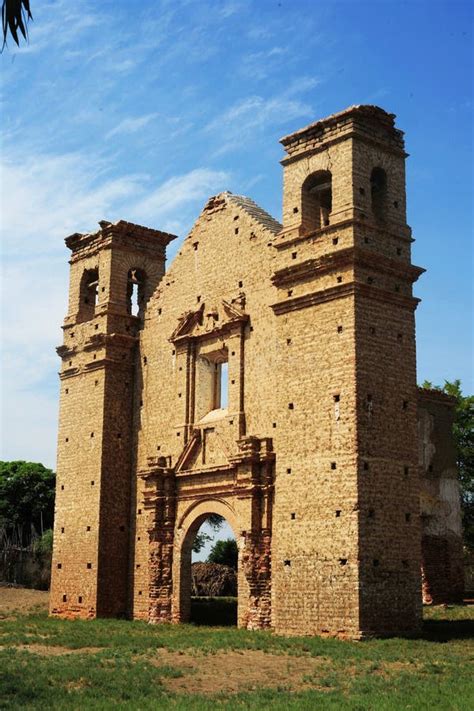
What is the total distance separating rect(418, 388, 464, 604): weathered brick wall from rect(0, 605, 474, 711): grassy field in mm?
6151

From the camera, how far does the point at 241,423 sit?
21297 mm

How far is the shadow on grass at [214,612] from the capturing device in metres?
22.6

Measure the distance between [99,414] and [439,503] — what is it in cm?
980

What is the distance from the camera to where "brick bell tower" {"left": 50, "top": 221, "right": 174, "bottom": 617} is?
2467cm

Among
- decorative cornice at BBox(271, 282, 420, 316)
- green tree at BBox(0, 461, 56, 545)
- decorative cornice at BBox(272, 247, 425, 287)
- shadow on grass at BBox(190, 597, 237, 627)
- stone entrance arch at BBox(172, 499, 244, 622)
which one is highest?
decorative cornice at BBox(272, 247, 425, 287)

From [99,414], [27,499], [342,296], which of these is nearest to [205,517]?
[99,414]

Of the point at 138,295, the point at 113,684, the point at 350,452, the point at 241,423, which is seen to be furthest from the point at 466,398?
the point at 113,684

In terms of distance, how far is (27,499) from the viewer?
151ft

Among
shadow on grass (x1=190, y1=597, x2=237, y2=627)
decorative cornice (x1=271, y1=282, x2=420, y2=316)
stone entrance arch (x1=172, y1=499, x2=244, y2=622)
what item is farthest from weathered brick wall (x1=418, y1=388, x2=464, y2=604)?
decorative cornice (x1=271, y1=282, x2=420, y2=316)

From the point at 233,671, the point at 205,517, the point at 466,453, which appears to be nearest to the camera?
the point at 233,671

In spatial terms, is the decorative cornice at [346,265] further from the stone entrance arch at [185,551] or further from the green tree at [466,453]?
the green tree at [466,453]

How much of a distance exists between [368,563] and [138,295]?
12.3 meters

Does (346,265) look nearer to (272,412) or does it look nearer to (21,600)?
(272,412)

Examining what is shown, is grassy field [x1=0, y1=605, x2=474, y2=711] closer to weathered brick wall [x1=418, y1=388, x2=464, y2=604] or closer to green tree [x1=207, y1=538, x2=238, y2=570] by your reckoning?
weathered brick wall [x1=418, y1=388, x2=464, y2=604]
